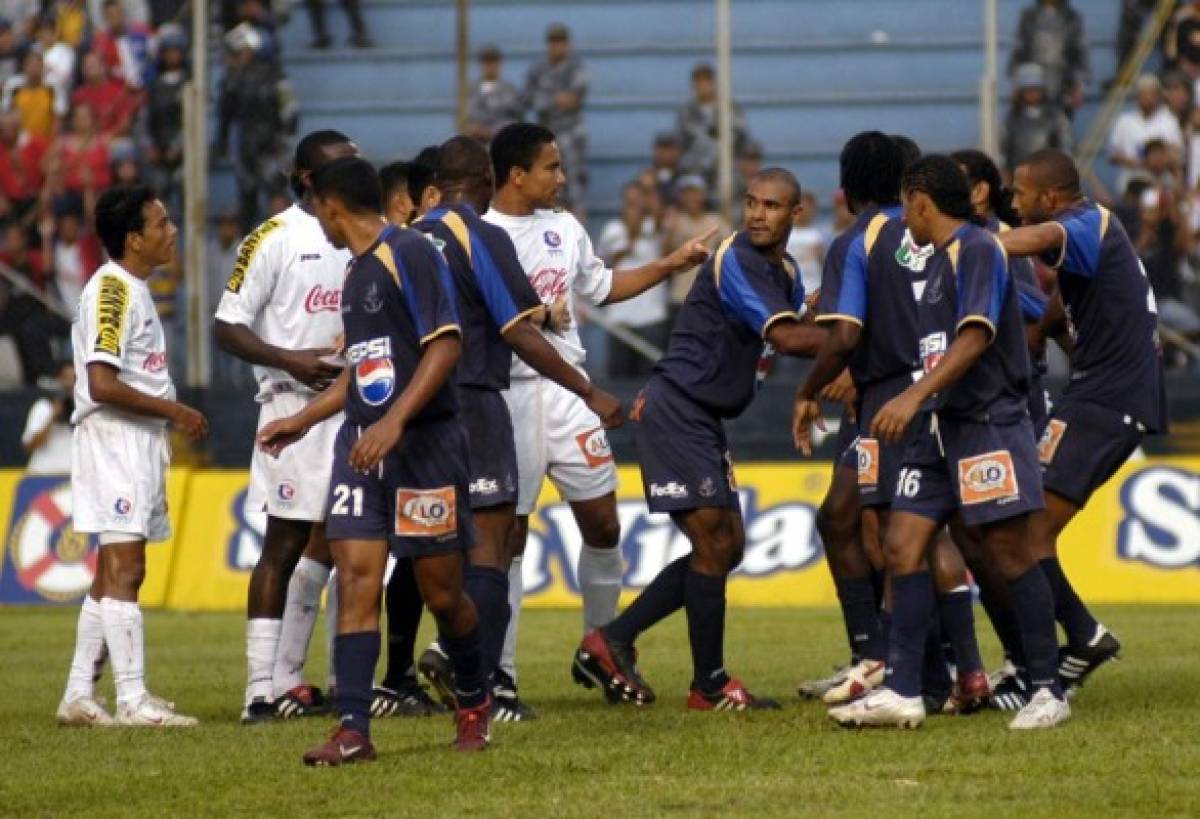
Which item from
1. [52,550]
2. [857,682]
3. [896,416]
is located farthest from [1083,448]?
[52,550]

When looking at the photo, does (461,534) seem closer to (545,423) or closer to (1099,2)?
(545,423)

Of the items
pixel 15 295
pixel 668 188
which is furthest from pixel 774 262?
pixel 15 295

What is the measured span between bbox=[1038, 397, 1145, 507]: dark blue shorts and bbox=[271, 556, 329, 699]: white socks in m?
3.24

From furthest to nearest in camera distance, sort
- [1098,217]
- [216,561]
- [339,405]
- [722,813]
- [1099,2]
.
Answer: [1099,2] < [216,561] < [1098,217] < [339,405] < [722,813]

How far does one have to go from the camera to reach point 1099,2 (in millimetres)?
20484

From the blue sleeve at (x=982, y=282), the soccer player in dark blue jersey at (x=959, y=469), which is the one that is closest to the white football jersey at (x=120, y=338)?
the soccer player in dark blue jersey at (x=959, y=469)

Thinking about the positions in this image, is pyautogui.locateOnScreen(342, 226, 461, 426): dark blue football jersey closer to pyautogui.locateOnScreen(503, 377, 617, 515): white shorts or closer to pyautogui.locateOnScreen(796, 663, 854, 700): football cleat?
pyautogui.locateOnScreen(503, 377, 617, 515): white shorts

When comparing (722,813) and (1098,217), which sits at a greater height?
(1098,217)

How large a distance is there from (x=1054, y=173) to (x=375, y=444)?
Result: 3452 mm

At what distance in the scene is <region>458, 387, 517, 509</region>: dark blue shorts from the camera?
31.6 feet

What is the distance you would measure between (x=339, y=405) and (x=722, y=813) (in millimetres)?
2688

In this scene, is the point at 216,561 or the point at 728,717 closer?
the point at 728,717

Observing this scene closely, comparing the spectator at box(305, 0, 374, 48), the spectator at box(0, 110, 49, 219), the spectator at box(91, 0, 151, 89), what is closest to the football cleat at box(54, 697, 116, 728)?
the spectator at box(0, 110, 49, 219)

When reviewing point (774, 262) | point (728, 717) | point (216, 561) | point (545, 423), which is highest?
point (774, 262)
